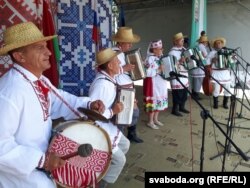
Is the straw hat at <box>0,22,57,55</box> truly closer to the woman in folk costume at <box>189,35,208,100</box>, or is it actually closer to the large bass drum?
the large bass drum

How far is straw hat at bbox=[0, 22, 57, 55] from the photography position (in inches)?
58.6

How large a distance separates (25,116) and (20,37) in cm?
43

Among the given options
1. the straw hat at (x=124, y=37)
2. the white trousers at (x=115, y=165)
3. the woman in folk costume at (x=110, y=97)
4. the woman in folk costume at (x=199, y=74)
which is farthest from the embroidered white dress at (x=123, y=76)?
the woman in folk costume at (x=199, y=74)

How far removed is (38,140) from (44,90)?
1.01 feet

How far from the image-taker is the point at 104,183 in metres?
2.50

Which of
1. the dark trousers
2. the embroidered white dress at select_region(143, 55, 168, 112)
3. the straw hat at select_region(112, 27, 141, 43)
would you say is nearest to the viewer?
the straw hat at select_region(112, 27, 141, 43)

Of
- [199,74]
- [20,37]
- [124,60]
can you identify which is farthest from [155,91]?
[20,37]

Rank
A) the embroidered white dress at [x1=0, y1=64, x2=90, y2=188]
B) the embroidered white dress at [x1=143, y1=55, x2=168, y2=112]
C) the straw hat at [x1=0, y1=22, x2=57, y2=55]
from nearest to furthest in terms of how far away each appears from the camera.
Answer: the embroidered white dress at [x1=0, y1=64, x2=90, y2=188], the straw hat at [x1=0, y1=22, x2=57, y2=55], the embroidered white dress at [x1=143, y1=55, x2=168, y2=112]

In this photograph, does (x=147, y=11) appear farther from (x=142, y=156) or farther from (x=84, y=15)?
(x=142, y=156)

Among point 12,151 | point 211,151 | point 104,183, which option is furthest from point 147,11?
point 12,151

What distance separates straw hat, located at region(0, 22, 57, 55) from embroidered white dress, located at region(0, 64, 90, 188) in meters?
0.12

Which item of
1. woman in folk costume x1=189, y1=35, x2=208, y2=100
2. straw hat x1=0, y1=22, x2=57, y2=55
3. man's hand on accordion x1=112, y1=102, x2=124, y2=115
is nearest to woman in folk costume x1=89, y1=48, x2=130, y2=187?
man's hand on accordion x1=112, y1=102, x2=124, y2=115

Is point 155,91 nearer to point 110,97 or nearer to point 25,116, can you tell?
point 110,97

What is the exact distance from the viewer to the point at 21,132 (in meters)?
1.46
